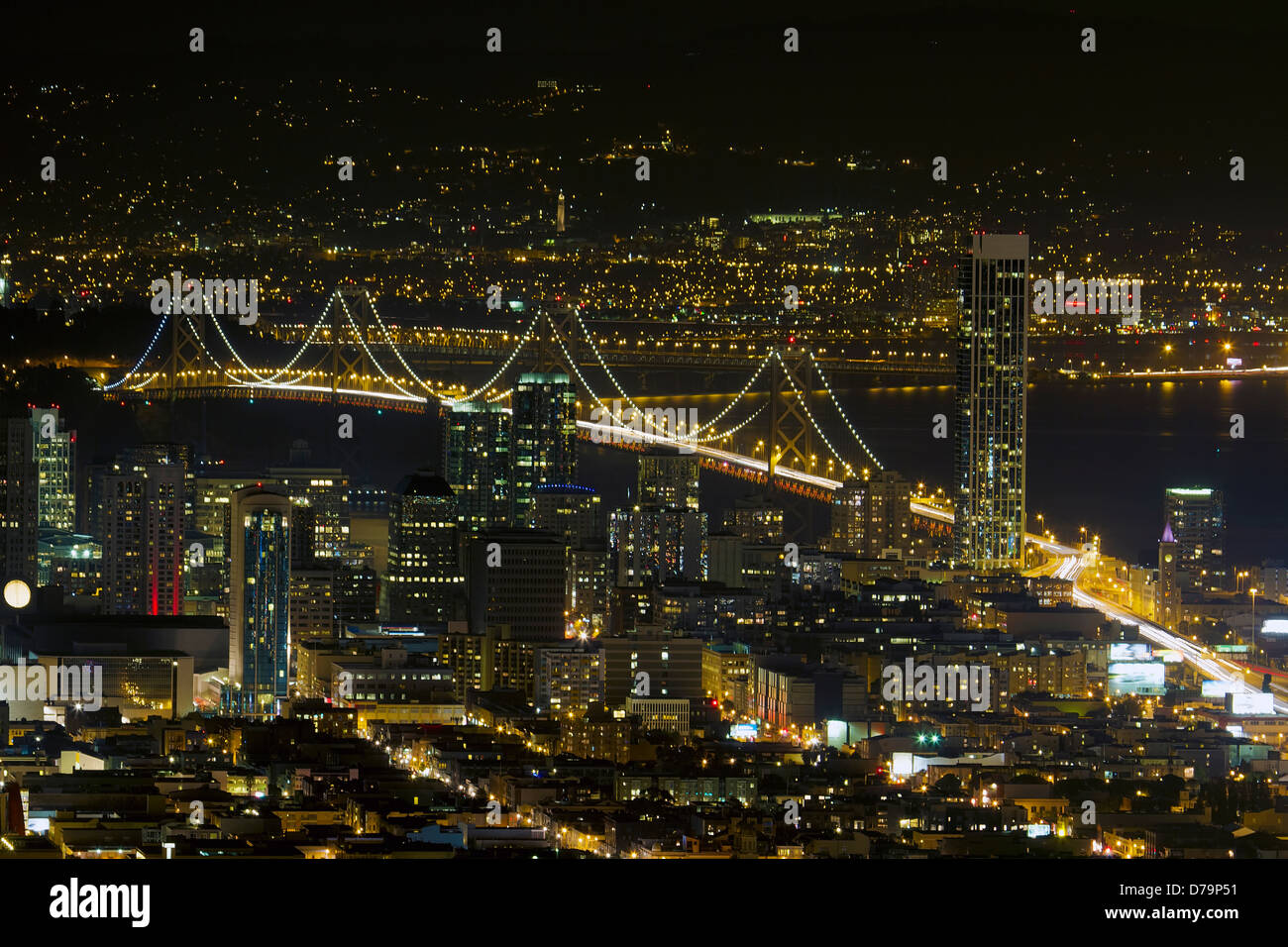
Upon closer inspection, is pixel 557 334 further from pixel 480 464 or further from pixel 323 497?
Answer: pixel 323 497

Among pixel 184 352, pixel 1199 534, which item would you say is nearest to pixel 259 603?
pixel 1199 534

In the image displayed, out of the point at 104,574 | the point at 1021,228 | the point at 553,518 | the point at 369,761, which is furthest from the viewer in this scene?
the point at 1021,228

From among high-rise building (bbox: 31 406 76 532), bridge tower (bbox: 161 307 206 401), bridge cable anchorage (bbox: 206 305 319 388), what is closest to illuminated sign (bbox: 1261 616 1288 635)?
high-rise building (bbox: 31 406 76 532)

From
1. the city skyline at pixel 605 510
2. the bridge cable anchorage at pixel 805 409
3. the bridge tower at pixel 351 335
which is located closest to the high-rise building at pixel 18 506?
the city skyline at pixel 605 510

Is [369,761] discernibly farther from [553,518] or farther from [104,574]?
[553,518]

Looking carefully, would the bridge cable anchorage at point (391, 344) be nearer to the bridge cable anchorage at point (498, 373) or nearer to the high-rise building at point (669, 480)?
the bridge cable anchorage at point (498, 373)

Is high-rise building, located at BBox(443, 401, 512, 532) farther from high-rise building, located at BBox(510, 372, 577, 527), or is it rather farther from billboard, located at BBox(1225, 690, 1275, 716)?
billboard, located at BBox(1225, 690, 1275, 716)
